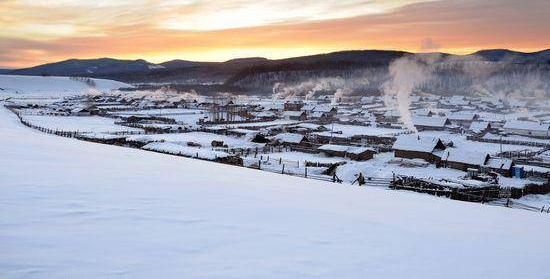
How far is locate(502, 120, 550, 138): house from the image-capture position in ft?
148

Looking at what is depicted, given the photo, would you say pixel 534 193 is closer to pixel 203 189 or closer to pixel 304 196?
pixel 304 196

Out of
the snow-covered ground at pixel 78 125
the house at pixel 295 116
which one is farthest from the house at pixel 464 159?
the house at pixel 295 116

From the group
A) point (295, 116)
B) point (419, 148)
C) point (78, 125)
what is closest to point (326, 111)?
point (295, 116)

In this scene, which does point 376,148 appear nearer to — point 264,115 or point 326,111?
point 264,115

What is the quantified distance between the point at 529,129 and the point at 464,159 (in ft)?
79.2

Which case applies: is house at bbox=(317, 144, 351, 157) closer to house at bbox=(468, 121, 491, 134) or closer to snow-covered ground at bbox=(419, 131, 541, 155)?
snow-covered ground at bbox=(419, 131, 541, 155)

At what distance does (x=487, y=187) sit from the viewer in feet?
64.3

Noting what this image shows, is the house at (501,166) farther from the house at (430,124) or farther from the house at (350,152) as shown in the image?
the house at (430,124)

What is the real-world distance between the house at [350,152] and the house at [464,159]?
468cm

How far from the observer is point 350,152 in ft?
97.3

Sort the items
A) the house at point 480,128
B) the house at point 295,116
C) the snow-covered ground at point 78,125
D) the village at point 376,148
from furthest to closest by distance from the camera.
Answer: the house at point 295,116, the house at point 480,128, the snow-covered ground at point 78,125, the village at point 376,148

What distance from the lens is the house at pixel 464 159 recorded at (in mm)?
26359

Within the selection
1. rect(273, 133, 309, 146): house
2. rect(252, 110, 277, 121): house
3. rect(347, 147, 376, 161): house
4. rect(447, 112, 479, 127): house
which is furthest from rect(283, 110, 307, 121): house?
rect(347, 147, 376, 161): house

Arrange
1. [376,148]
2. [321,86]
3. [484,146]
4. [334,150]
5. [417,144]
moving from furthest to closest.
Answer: [321,86] → [484,146] → [376,148] → [334,150] → [417,144]
